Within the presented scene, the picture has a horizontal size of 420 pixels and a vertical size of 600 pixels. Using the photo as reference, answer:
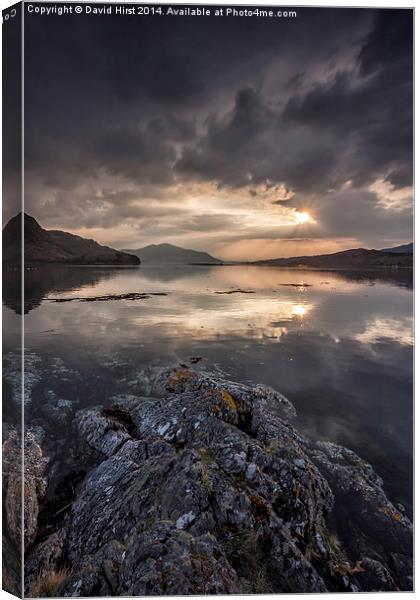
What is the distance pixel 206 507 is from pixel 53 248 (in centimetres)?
468

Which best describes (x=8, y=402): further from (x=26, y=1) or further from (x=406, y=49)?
(x=406, y=49)

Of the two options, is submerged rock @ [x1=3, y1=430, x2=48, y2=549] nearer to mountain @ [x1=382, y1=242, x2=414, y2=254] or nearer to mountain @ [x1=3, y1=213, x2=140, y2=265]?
mountain @ [x1=3, y1=213, x2=140, y2=265]

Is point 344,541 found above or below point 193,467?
below

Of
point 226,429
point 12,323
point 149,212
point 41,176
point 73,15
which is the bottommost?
point 226,429

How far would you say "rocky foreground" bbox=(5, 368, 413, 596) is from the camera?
4508 millimetres

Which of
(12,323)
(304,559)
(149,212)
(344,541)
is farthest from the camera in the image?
(149,212)

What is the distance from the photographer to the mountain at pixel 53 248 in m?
5.30

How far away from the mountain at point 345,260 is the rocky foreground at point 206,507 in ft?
8.10

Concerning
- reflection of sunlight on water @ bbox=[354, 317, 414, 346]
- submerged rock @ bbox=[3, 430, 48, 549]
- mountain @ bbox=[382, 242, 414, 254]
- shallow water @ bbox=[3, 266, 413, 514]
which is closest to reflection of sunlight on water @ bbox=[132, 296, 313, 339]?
shallow water @ bbox=[3, 266, 413, 514]

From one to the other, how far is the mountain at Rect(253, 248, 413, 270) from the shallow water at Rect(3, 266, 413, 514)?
0.24 meters

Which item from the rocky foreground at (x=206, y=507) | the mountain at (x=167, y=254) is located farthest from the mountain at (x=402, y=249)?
the mountain at (x=167, y=254)

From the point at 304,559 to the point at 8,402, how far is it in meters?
4.90

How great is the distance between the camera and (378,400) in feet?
18.7

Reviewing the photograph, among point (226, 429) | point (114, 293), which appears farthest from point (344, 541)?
point (114, 293)
